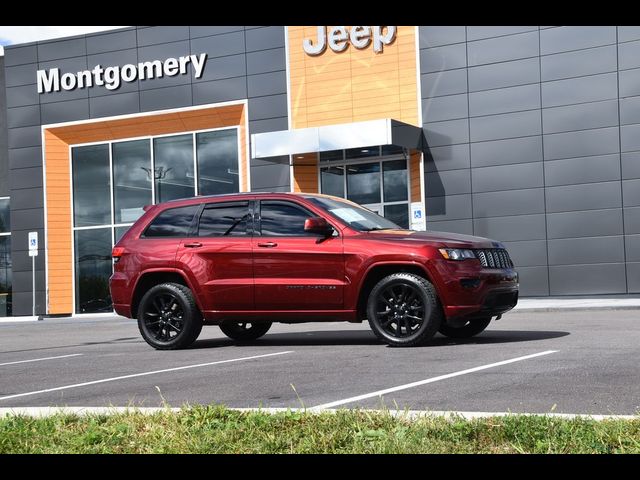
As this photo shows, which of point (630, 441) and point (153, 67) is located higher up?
point (153, 67)

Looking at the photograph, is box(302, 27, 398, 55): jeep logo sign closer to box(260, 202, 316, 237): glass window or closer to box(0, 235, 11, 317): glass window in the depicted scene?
box(0, 235, 11, 317): glass window

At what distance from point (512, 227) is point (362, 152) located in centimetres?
451

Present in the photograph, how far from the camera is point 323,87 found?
26.8 meters

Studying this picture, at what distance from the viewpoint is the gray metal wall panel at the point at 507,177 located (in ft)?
80.3

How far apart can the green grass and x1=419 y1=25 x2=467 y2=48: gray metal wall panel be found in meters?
21.0

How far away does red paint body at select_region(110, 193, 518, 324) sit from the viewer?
34.3 feet

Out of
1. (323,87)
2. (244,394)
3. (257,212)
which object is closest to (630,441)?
(244,394)

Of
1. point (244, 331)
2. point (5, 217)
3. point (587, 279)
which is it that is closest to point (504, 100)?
point (587, 279)

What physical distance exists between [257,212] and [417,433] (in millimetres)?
7069

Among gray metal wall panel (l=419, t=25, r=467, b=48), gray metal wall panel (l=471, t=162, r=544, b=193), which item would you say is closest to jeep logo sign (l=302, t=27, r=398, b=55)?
gray metal wall panel (l=419, t=25, r=467, b=48)

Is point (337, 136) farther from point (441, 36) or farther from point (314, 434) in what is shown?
point (314, 434)

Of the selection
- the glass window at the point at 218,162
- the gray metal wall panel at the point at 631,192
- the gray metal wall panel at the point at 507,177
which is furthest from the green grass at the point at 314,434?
the glass window at the point at 218,162

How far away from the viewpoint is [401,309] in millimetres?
10469
